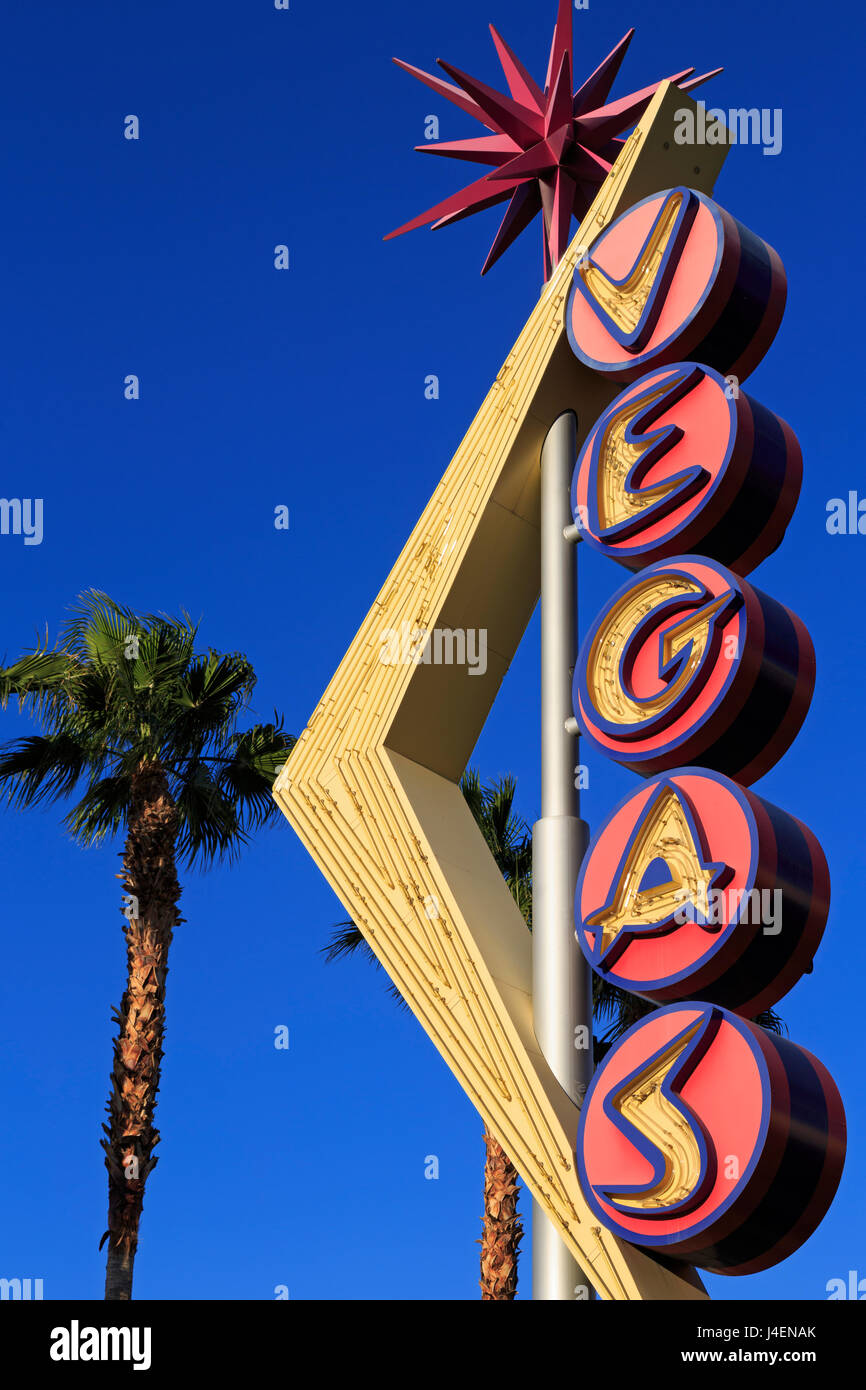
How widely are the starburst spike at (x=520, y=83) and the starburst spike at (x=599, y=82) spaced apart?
44cm

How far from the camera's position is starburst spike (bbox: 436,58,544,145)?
1833 centimetres

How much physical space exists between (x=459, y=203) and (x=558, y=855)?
8.35 meters

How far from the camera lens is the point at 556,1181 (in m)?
13.0

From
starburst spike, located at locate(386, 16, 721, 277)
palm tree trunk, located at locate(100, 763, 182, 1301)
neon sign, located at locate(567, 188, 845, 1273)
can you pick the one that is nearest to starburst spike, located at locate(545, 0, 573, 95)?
starburst spike, located at locate(386, 16, 721, 277)

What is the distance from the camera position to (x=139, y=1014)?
18797 mm

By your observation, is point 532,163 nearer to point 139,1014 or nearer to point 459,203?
point 459,203

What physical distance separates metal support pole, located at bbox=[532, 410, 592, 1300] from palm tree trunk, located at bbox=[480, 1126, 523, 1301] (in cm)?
957

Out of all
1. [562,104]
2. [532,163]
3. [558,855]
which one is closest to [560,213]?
[532,163]

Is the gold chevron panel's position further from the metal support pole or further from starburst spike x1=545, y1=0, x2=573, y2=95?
starburst spike x1=545, y1=0, x2=573, y2=95

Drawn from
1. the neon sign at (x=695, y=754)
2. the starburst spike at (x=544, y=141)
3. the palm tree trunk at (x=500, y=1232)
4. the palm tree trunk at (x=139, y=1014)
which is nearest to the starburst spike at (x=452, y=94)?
the starburst spike at (x=544, y=141)

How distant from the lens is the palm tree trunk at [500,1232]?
74.5 ft

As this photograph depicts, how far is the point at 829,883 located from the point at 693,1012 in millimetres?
1666

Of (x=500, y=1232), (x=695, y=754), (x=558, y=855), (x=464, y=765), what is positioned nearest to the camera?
(x=695, y=754)
